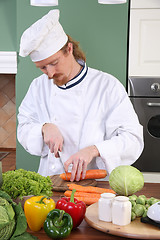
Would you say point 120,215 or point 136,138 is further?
point 136,138

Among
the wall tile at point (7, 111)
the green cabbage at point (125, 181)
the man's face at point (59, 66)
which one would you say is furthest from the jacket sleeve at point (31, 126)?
the wall tile at point (7, 111)

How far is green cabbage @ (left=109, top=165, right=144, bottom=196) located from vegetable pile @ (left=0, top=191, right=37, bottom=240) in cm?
49

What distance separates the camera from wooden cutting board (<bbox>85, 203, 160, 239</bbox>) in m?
1.04

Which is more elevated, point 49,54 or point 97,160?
point 49,54

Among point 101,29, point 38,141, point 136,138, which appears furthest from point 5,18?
point 136,138

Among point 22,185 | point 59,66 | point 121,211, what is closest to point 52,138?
point 59,66

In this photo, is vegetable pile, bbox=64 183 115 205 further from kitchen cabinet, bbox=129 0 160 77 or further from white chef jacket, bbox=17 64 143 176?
kitchen cabinet, bbox=129 0 160 77

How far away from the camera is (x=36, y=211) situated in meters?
1.10

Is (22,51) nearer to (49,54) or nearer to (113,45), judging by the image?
(49,54)

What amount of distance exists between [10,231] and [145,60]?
1906 millimetres

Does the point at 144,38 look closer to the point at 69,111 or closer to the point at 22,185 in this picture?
the point at 69,111

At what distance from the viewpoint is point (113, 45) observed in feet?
8.62

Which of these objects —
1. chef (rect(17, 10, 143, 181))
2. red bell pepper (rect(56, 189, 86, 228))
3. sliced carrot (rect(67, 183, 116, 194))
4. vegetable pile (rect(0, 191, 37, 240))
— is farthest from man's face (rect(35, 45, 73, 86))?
vegetable pile (rect(0, 191, 37, 240))

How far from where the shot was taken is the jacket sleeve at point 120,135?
180 cm
